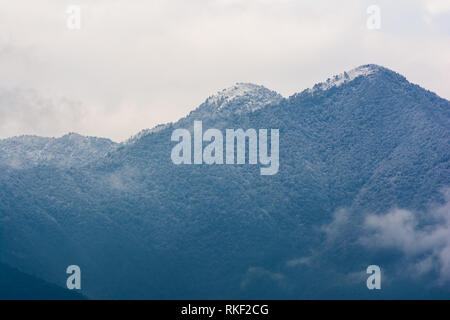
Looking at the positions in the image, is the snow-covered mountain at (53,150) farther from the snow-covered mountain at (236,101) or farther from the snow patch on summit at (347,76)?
the snow patch on summit at (347,76)

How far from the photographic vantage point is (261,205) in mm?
123188

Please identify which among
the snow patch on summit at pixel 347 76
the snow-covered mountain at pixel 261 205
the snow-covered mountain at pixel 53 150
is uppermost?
the snow patch on summit at pixel 347 76

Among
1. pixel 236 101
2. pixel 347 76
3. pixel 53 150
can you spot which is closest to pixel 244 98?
pixel 236 101

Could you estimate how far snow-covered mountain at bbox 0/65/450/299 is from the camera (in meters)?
112

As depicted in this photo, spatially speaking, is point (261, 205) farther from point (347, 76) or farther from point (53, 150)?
point (53, 150)

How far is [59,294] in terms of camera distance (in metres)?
104

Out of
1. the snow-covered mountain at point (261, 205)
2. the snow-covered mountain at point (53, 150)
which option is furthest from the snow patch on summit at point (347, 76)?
the snow-covered mountain at point (53, 150)

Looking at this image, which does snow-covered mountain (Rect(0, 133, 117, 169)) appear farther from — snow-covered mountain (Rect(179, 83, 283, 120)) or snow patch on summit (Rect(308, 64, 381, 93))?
snow patch on summit (Rect(308, 64, 381, 93))

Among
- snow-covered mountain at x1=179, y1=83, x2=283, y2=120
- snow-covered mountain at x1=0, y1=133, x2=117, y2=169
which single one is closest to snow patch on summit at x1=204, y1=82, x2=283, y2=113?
snow-covered mountain at x1=179, y1=83, x2=283, y2=120

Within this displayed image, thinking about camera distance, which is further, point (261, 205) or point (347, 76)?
point (347, 76)

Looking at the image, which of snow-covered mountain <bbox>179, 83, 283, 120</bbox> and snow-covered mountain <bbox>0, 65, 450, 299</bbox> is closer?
snow-covered mountain <bbox>0, 65, 450, 299</bbox>

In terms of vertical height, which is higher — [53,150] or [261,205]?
[53,150]

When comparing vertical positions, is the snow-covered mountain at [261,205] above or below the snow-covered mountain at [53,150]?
below

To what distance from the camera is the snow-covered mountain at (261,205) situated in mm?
111750
